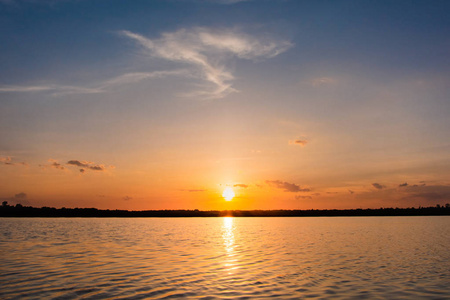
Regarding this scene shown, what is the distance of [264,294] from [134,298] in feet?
25.0

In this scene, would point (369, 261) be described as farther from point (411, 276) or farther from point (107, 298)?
point (107, 298)

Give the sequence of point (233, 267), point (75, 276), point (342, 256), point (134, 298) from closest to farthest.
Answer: point (134, 298)
point (75, 276)
point (233, 267)
point (342, 256)

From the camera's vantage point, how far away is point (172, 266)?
3403cm

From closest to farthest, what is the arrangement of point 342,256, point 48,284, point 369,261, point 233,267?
point 48,284 < point 233,267 < point 369,261 < point 342,256

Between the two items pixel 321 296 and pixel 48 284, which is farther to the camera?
pixel 48 284

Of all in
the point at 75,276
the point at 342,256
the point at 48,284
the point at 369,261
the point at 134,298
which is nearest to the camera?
the point at 134,298

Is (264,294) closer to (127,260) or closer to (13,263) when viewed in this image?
(127,260)

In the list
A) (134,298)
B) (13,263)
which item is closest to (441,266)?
(134,298)

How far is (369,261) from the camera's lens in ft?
121

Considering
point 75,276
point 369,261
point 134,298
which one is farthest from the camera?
point 369,261

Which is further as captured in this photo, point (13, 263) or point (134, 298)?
point (13, 263)

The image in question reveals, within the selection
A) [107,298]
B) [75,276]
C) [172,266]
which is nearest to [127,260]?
[172,266]

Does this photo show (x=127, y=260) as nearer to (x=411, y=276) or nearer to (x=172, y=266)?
(x=172, y=266)

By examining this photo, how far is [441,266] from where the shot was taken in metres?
33.8
